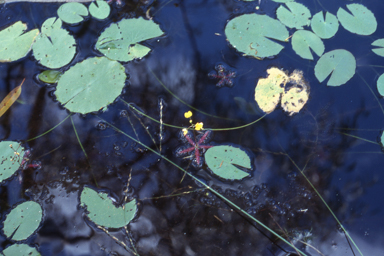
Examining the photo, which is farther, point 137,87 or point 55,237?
point 137,87

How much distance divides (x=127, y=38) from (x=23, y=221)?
6.34 ft

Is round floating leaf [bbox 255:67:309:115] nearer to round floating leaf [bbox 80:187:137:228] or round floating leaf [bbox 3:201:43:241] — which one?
round floating leaf [bbox 80:187:137:228]

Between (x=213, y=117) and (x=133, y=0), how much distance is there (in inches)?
67.0

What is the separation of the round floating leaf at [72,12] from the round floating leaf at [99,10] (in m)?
0.08

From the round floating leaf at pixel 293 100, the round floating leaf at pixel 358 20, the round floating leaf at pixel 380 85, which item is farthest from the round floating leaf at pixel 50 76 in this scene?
the round floating leaf at pixel 380 85

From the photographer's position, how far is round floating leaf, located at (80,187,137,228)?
205 centimetres

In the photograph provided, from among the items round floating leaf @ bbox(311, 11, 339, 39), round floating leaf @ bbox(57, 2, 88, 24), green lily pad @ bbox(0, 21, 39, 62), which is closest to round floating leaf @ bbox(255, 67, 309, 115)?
round floating leaf @ bbox(311, 11, 339, 39)

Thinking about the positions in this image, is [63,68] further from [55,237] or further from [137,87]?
[55,237]

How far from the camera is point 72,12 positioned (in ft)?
9.06

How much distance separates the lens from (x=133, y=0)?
2.88 meters

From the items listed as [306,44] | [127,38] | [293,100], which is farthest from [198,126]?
[306,44]

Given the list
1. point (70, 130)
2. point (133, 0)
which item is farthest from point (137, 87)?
point (133, 0)

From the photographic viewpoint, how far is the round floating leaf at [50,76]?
2515 millimetres

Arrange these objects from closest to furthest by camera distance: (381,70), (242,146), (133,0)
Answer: (242,146) → (381,70) → (133,0)
